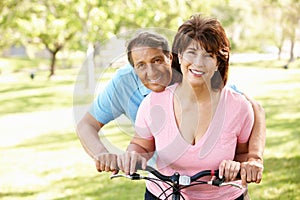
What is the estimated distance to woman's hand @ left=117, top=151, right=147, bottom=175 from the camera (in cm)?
223

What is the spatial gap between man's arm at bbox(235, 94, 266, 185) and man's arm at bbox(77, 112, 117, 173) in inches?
19.6

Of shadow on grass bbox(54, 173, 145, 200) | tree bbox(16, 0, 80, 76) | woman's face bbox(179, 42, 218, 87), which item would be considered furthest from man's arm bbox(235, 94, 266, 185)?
tree bbox(16, 0, 80, 76)

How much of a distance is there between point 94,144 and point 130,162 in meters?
0.27

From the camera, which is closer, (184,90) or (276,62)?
(184,90)

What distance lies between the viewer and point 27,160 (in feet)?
27.7

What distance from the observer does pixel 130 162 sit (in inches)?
87.7

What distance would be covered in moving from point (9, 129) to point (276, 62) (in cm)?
2543

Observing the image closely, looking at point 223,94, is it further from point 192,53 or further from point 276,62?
point 276,62

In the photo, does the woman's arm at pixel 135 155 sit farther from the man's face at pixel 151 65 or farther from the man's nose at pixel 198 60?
the man's nose at pixel 198 60

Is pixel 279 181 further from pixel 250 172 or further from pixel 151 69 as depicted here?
pixel 151 69

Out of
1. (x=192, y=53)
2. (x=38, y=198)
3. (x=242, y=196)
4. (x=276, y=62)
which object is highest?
(x=192, y=53)

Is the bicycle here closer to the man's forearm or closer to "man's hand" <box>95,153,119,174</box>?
"man's hand" <box>95,153,119,174</box>

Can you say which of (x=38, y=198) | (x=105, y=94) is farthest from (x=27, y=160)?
(x=105, y=94)

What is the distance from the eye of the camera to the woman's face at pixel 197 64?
2135 millimetres
